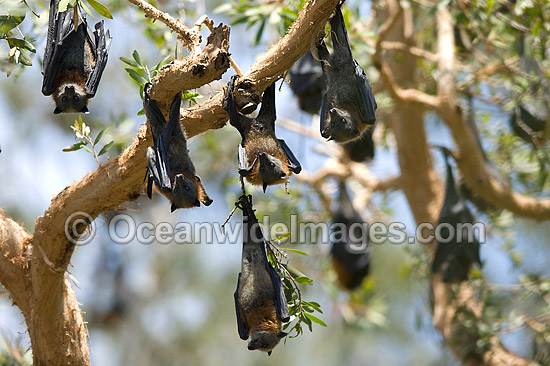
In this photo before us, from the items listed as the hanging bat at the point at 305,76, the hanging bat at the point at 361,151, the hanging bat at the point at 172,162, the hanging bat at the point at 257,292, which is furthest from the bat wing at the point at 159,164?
the hanging bat at the point at 361,151

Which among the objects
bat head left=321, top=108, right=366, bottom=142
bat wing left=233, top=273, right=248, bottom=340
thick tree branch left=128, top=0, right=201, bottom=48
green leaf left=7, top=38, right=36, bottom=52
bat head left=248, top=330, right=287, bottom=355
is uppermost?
green leaf left=7, top=38, right=36, bottom=52

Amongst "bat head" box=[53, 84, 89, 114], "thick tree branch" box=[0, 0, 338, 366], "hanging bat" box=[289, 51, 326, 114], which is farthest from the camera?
"hanging bat" box=[289, 51, 326, 114]

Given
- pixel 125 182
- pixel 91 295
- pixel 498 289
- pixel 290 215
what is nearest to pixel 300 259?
pixel 290 215

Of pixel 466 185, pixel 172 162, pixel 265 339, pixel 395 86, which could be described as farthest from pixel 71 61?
pixel 466 185

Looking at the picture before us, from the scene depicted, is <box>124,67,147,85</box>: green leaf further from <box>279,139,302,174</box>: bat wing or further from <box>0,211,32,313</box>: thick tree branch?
<box>0,211,32,313</box>: thick tree branch

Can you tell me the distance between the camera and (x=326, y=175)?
7066 mm

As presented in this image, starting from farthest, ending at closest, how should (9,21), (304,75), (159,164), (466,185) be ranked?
(466,185) → (304,75) → (9,21) → (159,164)

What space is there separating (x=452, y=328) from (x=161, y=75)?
14.6 feet

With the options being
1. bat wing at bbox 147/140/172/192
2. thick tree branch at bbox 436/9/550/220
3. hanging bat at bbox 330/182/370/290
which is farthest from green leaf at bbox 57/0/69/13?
hanging bat at bbox 330/182/370/290

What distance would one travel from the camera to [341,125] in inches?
123

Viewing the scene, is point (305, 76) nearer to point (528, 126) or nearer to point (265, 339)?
point (528, 126)

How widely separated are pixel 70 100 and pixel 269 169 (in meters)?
1.14

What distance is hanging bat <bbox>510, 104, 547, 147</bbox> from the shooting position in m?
5.52

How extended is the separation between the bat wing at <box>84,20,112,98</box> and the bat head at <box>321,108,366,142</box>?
1208 millimetres
